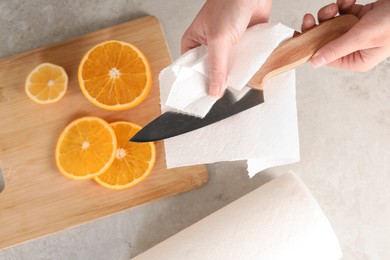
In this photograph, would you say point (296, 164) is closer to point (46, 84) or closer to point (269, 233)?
point (269, 233)

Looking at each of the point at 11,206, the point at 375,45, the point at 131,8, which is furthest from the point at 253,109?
the point at 11,206

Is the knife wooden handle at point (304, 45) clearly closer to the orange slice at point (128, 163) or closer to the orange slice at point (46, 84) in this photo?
the orange slice at point (128, 163)

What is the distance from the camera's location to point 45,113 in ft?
3.18

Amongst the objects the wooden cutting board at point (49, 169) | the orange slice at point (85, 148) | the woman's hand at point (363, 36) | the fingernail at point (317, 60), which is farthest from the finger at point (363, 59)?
the orange slice at point (85, 148)

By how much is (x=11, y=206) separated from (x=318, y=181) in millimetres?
640

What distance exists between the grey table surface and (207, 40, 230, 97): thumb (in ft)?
1.06

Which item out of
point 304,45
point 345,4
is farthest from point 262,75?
point 345,4

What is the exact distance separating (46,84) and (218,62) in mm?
428

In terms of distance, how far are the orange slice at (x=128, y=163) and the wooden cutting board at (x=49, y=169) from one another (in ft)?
0.10

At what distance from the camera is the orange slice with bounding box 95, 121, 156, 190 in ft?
3.04

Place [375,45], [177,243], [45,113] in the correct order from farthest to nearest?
[45,113]
[177,243]
[375,45]

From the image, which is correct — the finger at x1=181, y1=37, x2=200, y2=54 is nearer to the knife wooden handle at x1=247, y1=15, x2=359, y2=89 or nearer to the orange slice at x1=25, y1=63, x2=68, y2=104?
the knife wooden handle at x1=247, y1=15, x2=359, y2=89

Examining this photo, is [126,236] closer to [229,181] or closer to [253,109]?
[229,181]

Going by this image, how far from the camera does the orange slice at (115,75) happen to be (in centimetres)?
94
